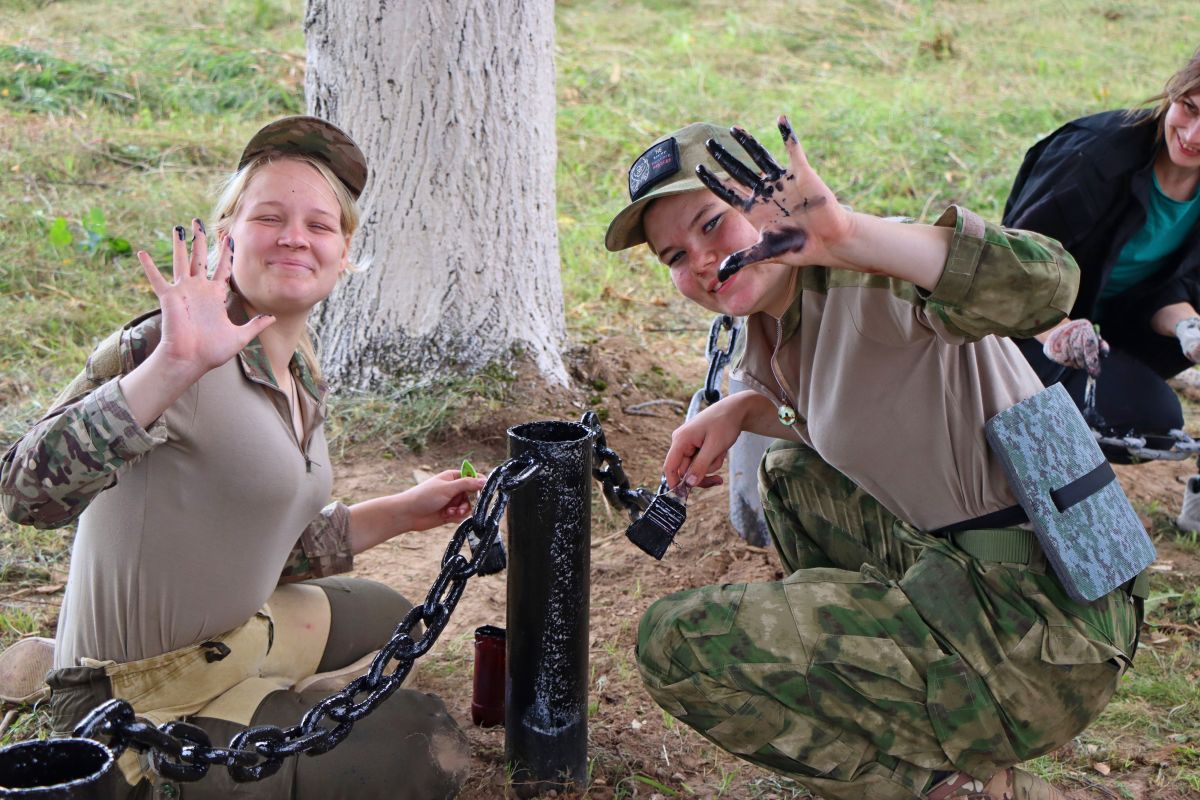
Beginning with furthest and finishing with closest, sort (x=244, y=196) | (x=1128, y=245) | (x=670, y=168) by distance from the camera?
(x=1128, y=245)
(x=244, y=196)
(x=670, y=168)

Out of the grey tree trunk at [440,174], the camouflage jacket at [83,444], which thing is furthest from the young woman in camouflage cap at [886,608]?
the grey tree trunk at [440,174]

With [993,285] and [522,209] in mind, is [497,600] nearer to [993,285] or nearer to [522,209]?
[522,209]

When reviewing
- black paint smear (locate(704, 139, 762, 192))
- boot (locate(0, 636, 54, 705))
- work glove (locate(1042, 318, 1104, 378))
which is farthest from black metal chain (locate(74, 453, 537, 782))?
work glove (locate(1042, 318, 1104, 378))

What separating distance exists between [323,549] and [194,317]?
3.06ft

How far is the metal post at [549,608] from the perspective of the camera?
2.36 meters

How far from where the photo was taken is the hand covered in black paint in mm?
1924

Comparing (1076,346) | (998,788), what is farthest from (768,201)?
(1076,346)

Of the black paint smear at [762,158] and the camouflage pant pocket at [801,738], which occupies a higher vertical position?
the black paint smear at [762,158]

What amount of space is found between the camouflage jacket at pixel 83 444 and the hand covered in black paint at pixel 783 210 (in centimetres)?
109

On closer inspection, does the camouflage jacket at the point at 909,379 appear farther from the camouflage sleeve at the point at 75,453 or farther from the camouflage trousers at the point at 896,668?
the camouflage sleeve at the point at 75,453

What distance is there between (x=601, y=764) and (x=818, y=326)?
1179mm

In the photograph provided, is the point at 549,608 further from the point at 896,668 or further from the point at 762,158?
the point at 762,158

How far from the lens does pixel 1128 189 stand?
3.93 metres

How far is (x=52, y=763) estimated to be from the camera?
173 centimetres
